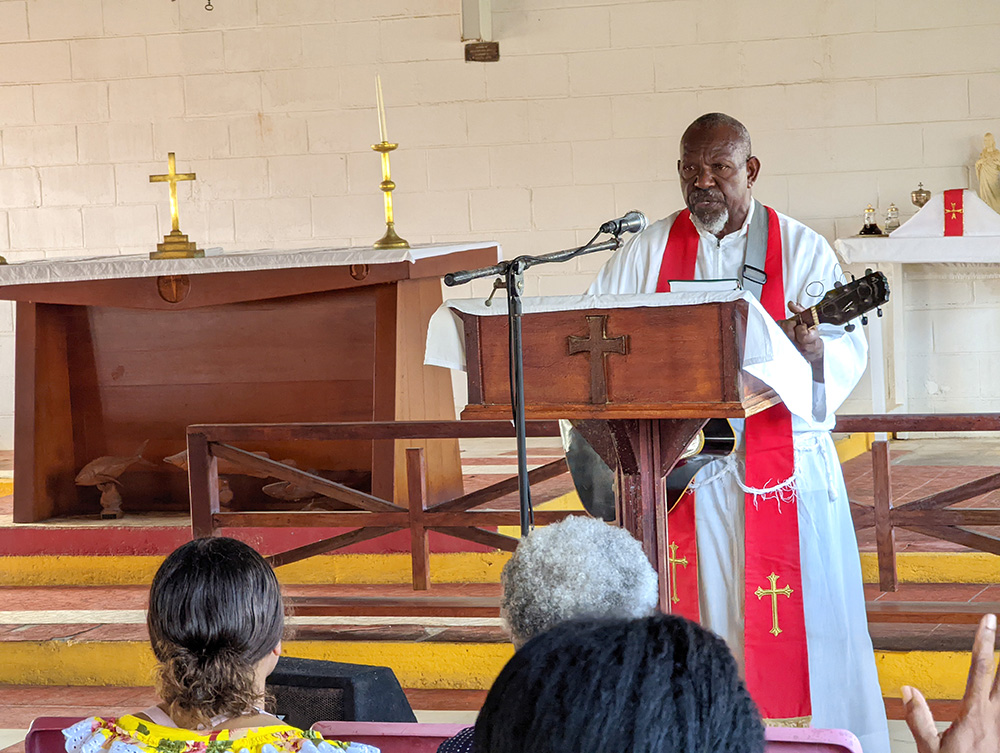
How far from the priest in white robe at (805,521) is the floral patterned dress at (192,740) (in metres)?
1.50

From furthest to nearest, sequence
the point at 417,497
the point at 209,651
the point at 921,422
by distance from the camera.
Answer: the point at 417,497, the point at 921,422, the point at 209,651

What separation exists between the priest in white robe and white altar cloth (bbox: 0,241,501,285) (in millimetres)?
1884

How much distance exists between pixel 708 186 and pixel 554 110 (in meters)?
5.02

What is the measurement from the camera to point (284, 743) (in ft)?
5.81

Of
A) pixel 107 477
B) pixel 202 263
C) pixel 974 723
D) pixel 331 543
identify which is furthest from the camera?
pixel 107 477

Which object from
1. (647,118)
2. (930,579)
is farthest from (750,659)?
(647,118)

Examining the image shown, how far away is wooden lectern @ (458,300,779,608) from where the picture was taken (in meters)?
2.22

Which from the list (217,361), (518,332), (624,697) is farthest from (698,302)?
(217,361)

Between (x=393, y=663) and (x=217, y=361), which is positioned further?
(x=217, y=361)

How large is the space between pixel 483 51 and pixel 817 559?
555 cm

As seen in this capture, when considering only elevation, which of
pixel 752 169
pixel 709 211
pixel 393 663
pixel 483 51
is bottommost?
pixel 393 663

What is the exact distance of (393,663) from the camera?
418 centimetres

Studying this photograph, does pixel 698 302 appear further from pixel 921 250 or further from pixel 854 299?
pixel 921 250

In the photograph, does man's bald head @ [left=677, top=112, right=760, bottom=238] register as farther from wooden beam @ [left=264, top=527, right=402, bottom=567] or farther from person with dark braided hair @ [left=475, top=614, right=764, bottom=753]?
person with dark braided hair @ [left=475, top=614, right=764, bottom=753]
